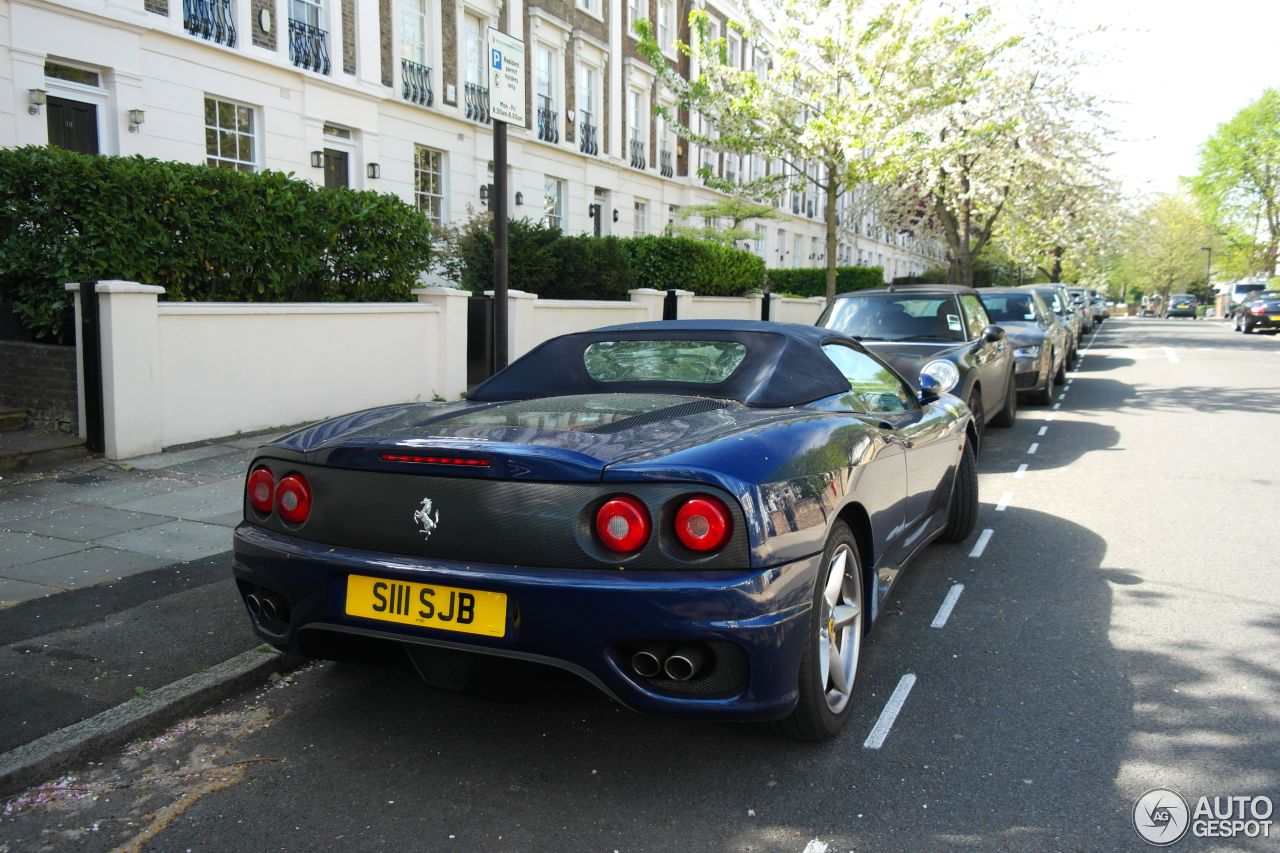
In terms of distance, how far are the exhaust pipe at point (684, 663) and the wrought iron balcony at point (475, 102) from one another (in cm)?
1977

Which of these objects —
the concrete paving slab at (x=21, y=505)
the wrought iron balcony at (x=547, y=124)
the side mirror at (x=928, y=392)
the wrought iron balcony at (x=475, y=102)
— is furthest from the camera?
the wrought iron balcony at (x=547, y=124)

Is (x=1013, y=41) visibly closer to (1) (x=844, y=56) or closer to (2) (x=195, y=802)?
(1) (x=844, y=56)

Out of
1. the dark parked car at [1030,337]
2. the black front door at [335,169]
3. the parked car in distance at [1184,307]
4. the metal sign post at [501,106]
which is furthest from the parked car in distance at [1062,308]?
the parked car in distance at [1184,307]

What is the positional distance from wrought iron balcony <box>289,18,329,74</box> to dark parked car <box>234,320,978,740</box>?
49.4 feet

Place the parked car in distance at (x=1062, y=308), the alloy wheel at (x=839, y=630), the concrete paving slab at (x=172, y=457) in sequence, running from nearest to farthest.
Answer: the alloy wheel at (x=839, y=630) < the concrete paving slab at (x=172, y=457) < the parked car in distance at (x=1062, y=308)

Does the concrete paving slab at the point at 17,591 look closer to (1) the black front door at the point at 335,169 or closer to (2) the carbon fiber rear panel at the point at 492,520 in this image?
(2) the carbon fiber rear panel at the point at 492,520

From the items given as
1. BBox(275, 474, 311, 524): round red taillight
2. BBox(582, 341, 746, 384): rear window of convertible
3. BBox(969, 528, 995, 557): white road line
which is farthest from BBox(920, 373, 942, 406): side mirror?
BBox(275, 474, 311, 524): round red taillight

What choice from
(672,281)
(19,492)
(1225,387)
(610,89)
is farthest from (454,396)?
(610,89)

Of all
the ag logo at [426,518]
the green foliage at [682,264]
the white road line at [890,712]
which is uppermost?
the green foliage at [682,264]

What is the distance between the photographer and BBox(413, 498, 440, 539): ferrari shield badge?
3.02 meters

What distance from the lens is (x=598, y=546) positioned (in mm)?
2871

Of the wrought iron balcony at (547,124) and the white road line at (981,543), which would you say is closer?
the white road line at (981,543)

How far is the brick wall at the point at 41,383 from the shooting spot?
831cm

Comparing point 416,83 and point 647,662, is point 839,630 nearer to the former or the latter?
point 647,662
